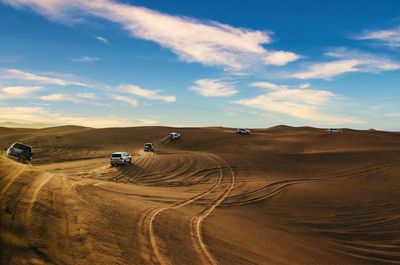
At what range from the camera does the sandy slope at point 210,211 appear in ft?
31.9

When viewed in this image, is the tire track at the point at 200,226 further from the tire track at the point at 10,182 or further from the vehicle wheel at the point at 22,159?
the vehicle wheel at the point at 22,159

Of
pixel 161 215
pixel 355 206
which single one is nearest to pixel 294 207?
pixel 355 206

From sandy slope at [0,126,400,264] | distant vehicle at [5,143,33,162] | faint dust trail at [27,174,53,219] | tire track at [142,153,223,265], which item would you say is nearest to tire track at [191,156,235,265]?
sandy slope at [0,126,400,264]

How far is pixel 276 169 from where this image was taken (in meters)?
36.6

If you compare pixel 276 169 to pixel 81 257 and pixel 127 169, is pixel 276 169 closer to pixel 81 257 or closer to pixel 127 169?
pixel 127 169

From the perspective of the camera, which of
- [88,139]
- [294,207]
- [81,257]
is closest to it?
[81,257]

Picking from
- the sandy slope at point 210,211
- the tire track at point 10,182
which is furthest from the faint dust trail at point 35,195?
the tire track at point 10,182

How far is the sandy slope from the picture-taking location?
383 inches

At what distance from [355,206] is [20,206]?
1997cm

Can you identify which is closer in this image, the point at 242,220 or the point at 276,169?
the point at 242,220

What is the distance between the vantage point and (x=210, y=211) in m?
19.6

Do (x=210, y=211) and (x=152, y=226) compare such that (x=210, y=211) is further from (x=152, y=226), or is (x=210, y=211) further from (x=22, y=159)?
(x=22, y=159)

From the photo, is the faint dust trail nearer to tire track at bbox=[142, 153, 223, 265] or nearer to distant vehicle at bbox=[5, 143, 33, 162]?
tire track at bbox=[142, 153, 223, 265]

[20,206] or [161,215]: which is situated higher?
[20,206]
